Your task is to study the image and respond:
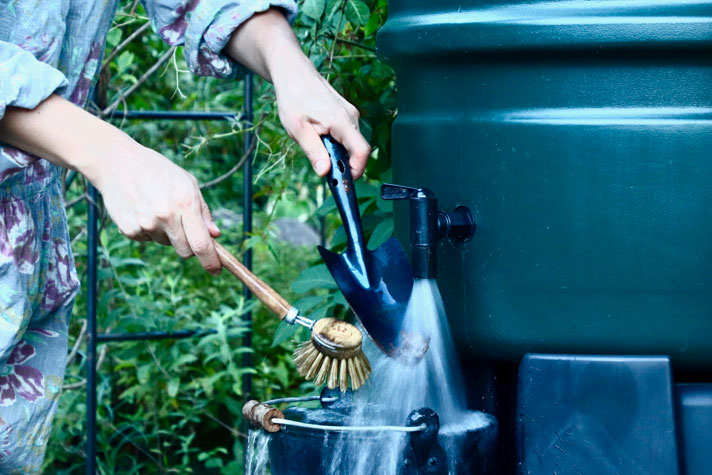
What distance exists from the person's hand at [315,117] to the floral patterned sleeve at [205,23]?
111 millimetres

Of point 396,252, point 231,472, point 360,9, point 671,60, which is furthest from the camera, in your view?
point 231,472

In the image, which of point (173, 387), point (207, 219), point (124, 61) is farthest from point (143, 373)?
point (207, 219)

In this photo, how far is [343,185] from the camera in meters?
1.42

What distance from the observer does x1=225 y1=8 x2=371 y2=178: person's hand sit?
1.40m

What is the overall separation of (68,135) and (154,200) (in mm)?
140

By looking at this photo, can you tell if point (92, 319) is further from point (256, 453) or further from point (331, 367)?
point (331, 367)

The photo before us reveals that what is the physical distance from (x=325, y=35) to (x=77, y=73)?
31.7 inches

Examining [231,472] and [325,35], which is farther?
[231,472]

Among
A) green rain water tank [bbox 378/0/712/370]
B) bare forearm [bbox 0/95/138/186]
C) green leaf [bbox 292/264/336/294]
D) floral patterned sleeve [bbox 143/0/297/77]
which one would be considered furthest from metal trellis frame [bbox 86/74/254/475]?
bare forearm [bbox 0/95/138/186]

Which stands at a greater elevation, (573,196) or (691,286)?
(573,196)

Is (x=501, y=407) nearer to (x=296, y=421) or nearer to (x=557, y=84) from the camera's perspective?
(x=296, y=421)

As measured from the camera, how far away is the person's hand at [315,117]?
4.58 ft

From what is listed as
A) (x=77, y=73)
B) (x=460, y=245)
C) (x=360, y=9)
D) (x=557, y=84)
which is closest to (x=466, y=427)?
(x=460, y=245)

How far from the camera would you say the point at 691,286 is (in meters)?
1.37
